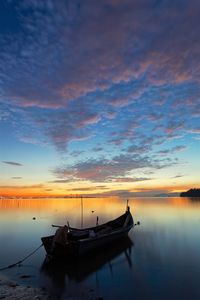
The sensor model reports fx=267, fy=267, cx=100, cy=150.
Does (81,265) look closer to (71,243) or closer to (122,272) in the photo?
(71,243)

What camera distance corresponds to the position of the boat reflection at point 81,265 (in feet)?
56.3

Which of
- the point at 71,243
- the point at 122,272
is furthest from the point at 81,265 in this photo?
the point at 122,272

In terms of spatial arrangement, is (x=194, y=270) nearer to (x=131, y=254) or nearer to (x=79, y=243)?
(x=131, y=254)

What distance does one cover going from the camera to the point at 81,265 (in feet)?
64.7

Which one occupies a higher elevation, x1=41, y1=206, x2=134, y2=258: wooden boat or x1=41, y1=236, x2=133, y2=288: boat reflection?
x1=41, y1=206, x2=134, y2=258: wooden boat

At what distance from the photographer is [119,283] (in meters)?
15.9

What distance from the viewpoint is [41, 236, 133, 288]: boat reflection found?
17.2 metres

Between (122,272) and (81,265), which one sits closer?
(122,272)

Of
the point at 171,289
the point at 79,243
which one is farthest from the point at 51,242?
the point at 171,289

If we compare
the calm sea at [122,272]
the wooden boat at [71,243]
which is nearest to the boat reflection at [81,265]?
the calm sea at [122,272]

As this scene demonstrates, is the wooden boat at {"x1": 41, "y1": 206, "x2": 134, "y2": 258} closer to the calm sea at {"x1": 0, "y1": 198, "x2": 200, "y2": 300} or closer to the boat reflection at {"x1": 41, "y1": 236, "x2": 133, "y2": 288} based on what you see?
the boat reflection at {"x1": 41, "y1": 236, "x2": 133, "y2": 288}

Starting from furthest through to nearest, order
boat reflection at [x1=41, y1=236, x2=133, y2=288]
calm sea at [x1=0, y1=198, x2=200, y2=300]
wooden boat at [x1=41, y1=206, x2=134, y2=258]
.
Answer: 1. wooden boat at [x1=41, y1=206, x2=134, y2=258]
2. boat reflection at [x1=41, y1=236, x2=133, y2=288]
3. calm sea at [x1=0, y1=198, x2=200, y2=300]

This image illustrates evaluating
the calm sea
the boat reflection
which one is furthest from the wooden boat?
the calm sea

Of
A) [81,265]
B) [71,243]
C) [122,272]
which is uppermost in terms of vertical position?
[71,243]
